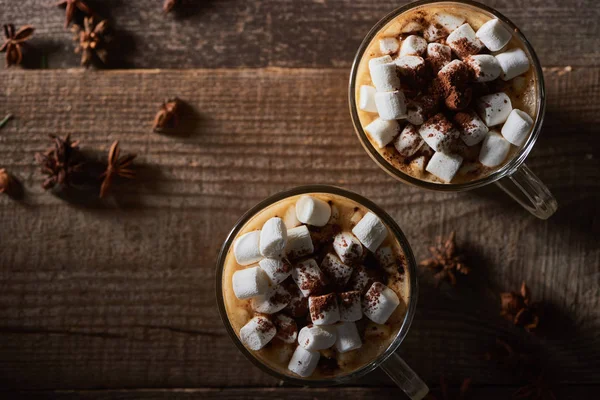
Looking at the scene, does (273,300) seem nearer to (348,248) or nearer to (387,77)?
(348,248)

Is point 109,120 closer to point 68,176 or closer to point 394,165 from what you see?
point 68,176

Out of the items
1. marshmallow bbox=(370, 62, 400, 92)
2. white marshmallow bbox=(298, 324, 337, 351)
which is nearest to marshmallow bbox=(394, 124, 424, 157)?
marshmallow bbox=(370, 62, 400, 92)

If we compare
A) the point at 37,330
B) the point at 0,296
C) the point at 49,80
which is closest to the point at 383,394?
the point at 37,330

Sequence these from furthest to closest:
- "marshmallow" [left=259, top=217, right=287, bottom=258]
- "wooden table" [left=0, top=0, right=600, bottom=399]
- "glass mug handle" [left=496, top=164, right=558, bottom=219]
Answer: "wooden table" [left=0, top=0, right=600, bottom=399]
"glass mug handle" [left=496, top=164, right=558, bottom=219]
"marshmallow" [left=259, top=217, right=287, bottom=258]

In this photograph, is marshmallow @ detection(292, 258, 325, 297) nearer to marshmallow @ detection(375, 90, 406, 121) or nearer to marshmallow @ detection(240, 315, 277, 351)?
marshmallow @ detection(240, 315, 277, 351)

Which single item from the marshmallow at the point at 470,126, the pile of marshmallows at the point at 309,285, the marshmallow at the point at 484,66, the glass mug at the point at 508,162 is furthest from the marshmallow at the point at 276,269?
the marshmallow at the point at 484,66

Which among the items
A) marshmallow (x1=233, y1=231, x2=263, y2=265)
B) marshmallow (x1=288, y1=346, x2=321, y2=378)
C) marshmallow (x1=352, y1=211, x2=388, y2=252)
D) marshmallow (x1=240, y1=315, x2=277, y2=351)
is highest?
marshmallow (x1=352, y1=211, x2=388, y2=252)
